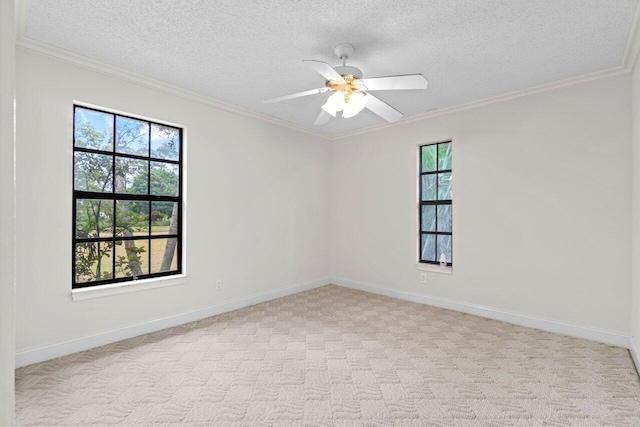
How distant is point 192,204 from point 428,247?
10.9 feet

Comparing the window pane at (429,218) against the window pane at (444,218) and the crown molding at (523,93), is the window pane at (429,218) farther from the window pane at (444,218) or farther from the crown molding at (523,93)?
the crown molding at (523,93)

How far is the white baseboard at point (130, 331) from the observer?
281cm

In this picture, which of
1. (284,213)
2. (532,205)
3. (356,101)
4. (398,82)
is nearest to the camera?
(398,82)

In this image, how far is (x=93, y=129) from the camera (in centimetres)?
326

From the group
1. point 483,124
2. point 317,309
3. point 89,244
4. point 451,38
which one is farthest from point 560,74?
point 89,244

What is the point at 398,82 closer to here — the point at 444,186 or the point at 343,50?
the point at 343,50

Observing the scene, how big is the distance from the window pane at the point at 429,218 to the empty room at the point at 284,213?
22mm

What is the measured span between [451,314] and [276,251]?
2.58 meters

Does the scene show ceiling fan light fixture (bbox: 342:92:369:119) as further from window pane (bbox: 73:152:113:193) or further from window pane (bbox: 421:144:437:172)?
window pane (bbox: 73:152:113:193)

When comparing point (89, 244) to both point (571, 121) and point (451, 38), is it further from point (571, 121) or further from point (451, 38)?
point (571, 121)

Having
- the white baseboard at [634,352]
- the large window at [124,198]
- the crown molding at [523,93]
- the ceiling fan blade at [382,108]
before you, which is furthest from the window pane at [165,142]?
the white baseboard at [634,352]

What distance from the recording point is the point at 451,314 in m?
4.22

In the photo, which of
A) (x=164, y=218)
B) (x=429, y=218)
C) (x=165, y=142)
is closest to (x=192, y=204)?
(x=164, y=218)

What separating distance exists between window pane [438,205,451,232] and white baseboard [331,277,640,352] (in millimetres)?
992
